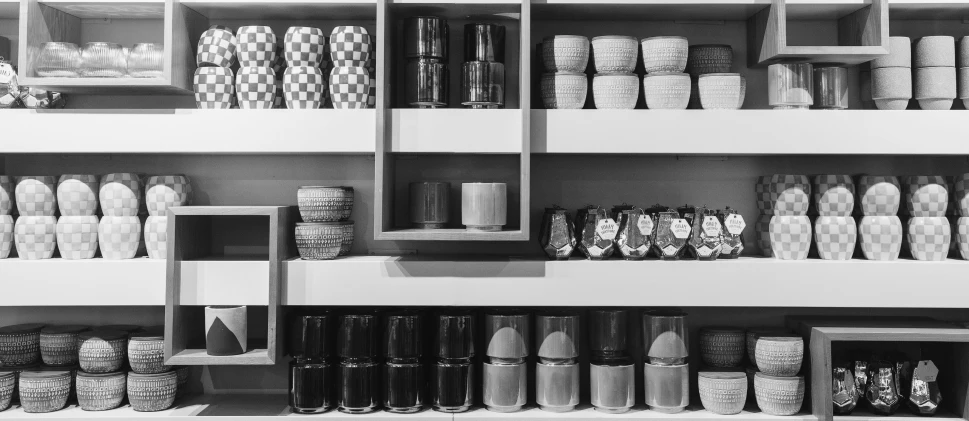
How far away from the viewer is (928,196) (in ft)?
5.61

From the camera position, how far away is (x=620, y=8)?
176 centimetres

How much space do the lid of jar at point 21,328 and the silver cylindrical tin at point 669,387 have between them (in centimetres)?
152

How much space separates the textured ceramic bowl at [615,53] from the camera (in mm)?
1684

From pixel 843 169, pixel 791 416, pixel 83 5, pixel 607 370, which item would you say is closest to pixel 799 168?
pixel 843 169

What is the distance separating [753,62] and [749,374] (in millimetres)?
790

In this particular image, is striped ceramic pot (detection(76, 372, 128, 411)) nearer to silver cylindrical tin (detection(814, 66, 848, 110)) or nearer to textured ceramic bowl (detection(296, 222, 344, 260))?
textured ceramic bowl (detection(296, 222, 344, 260))

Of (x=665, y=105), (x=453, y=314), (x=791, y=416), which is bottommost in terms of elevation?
(x=791, y=416)

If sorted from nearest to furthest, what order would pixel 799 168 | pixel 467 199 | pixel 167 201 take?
1. pixel 467 199
2. pixel 167 201
3. pixel 799 168

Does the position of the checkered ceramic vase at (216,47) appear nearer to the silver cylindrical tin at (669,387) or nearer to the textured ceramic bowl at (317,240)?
the textured ceramic bowl at (317,240)

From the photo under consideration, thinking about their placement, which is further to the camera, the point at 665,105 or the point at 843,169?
the point at 843,169

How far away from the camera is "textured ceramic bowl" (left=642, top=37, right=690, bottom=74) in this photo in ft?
5.50

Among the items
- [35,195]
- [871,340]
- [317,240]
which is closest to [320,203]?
[317,240]

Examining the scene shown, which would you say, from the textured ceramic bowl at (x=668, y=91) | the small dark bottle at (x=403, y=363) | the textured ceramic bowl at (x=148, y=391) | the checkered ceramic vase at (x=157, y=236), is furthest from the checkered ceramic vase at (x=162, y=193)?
the textured ceramic bowl at (x=668, y=91)

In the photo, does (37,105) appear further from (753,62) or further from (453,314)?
(753,62)
